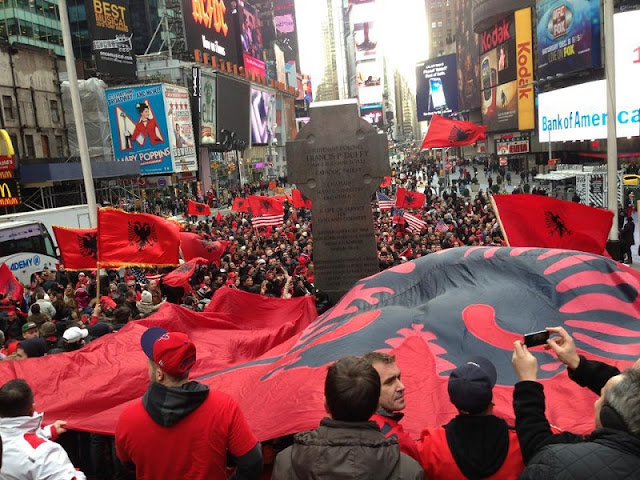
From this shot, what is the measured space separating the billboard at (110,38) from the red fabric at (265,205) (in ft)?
99.1

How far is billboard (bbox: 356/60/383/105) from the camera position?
179m

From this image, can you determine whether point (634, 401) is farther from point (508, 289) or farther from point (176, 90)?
point (176, 90)

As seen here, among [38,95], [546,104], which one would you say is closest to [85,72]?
[38,95]

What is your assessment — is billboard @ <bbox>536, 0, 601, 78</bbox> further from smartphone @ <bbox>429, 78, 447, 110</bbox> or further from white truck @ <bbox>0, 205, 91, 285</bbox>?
smartphone @ <bbox>429, 78, 447, 110</bbox>

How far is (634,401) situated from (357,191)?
8.01 m

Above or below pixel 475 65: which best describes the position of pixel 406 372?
below

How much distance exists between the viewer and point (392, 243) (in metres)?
17.7

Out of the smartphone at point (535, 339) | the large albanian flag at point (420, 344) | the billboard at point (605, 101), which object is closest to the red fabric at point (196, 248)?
the large albanian flag at point (420, 344)

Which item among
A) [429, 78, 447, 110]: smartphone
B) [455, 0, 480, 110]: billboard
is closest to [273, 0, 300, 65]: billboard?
[455, 0, 480, 110]: billboard

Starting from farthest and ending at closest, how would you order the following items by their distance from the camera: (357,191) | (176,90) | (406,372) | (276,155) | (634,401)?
(276,155) < (176,90) < (357,191) < (406,372) < (634,401)

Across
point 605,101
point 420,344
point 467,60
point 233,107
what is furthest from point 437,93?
point 420,344

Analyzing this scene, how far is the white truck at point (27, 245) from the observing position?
21.5 metres

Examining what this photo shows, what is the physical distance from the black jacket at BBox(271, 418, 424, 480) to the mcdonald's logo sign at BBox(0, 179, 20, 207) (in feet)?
98.0

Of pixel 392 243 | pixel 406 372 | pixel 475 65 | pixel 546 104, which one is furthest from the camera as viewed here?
pixel 475 65
